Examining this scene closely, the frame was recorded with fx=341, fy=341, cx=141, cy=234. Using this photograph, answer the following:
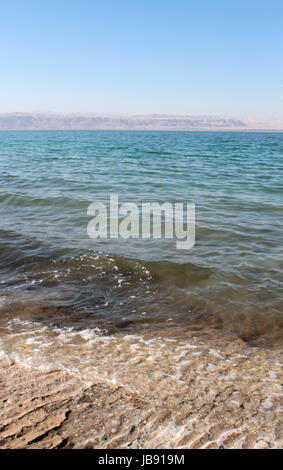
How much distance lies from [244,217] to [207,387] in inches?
339

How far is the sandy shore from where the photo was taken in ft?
9.64

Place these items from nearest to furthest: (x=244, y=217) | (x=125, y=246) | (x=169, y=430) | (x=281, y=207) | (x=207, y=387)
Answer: (x=169, y=430) → (x=207, y=387) → (x=125, y=246) → (x=244, y=217) → (x=281, y=207)

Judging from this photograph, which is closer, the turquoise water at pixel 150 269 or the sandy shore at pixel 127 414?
the sandy shore at pixel 127 414

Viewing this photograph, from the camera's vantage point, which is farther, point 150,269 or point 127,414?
point 150,269

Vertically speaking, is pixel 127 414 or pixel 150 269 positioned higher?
pixel 150 269

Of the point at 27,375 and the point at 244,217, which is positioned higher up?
the point at 244,217

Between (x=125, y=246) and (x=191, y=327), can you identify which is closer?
(x=191, y=327)

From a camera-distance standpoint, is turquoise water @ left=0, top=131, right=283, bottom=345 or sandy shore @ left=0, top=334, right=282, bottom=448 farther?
turquoise water @ left=0, top=131, right=283, bottom=345

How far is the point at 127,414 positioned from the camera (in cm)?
323

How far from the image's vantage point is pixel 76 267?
764 centimetres

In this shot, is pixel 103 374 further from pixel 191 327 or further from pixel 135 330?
pixel 191 327

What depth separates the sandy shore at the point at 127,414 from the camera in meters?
2.94
